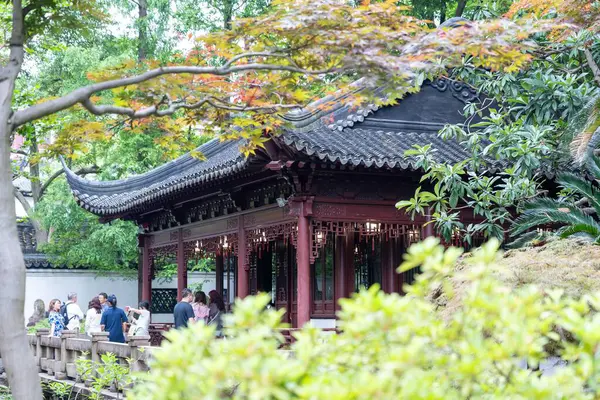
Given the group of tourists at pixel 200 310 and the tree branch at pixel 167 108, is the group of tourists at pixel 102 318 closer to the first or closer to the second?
the group of tourists at pixel 200 310

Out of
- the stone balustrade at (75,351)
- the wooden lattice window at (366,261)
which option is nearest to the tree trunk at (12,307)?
the stone balustrade at (75,351)

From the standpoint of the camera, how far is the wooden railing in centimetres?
917

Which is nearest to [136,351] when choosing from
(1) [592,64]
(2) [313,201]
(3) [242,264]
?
(2) [313,201]

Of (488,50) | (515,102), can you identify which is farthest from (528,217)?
(488,50)

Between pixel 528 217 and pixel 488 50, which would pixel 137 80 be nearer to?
pixel 488 50

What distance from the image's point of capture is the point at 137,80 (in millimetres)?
6242

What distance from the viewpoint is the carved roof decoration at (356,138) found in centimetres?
1078

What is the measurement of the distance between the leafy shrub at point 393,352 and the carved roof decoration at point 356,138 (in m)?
6.39

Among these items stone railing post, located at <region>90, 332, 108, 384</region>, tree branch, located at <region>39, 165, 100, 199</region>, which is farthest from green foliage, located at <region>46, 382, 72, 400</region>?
tree branch, located at <region>39, 165, 100, 199</region>

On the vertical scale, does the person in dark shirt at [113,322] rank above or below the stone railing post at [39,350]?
above

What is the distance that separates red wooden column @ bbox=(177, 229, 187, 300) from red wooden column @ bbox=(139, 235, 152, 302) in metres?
1.68

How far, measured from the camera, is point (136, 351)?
9211mm

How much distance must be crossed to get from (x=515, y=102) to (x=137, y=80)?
7.14m

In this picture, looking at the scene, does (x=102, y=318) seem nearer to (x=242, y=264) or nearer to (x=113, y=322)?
(x=113, y=322)
